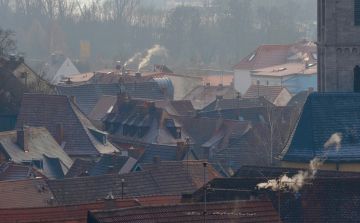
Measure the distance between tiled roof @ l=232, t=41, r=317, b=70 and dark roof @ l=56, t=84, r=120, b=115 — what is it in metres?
37.3

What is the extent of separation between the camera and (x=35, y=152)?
199ft

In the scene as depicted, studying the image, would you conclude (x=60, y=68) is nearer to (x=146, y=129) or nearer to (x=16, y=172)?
(x=146, y=129)

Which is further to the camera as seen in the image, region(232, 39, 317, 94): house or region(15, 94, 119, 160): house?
region(232, 39, 317, 94): house

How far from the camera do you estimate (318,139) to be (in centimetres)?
4378

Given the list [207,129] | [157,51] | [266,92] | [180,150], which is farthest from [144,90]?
[157,51]

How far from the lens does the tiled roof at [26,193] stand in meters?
44.7

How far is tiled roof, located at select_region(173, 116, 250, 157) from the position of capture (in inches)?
2714

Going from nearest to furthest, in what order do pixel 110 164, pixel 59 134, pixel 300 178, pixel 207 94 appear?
pixel 300 178 < pixel 110 164 < pixel 59 134 < pixel 207 94

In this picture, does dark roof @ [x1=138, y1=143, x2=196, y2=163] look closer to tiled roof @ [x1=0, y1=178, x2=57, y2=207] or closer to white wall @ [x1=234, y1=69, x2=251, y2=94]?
tiled roof @ [x1=0, y1=178, x2=57, y2=207]

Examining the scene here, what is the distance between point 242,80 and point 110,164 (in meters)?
64.6

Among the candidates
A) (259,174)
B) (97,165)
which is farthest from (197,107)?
(259,174)

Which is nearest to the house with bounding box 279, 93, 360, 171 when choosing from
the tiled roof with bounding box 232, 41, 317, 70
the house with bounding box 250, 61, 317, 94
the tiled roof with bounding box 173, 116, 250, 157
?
the tiled roof with bounding box 173, 116, 250, 157

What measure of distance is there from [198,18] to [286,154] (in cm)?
13191

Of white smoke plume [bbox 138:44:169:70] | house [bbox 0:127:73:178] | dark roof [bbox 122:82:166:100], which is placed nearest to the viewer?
house [bbox 0:127:73:178]
